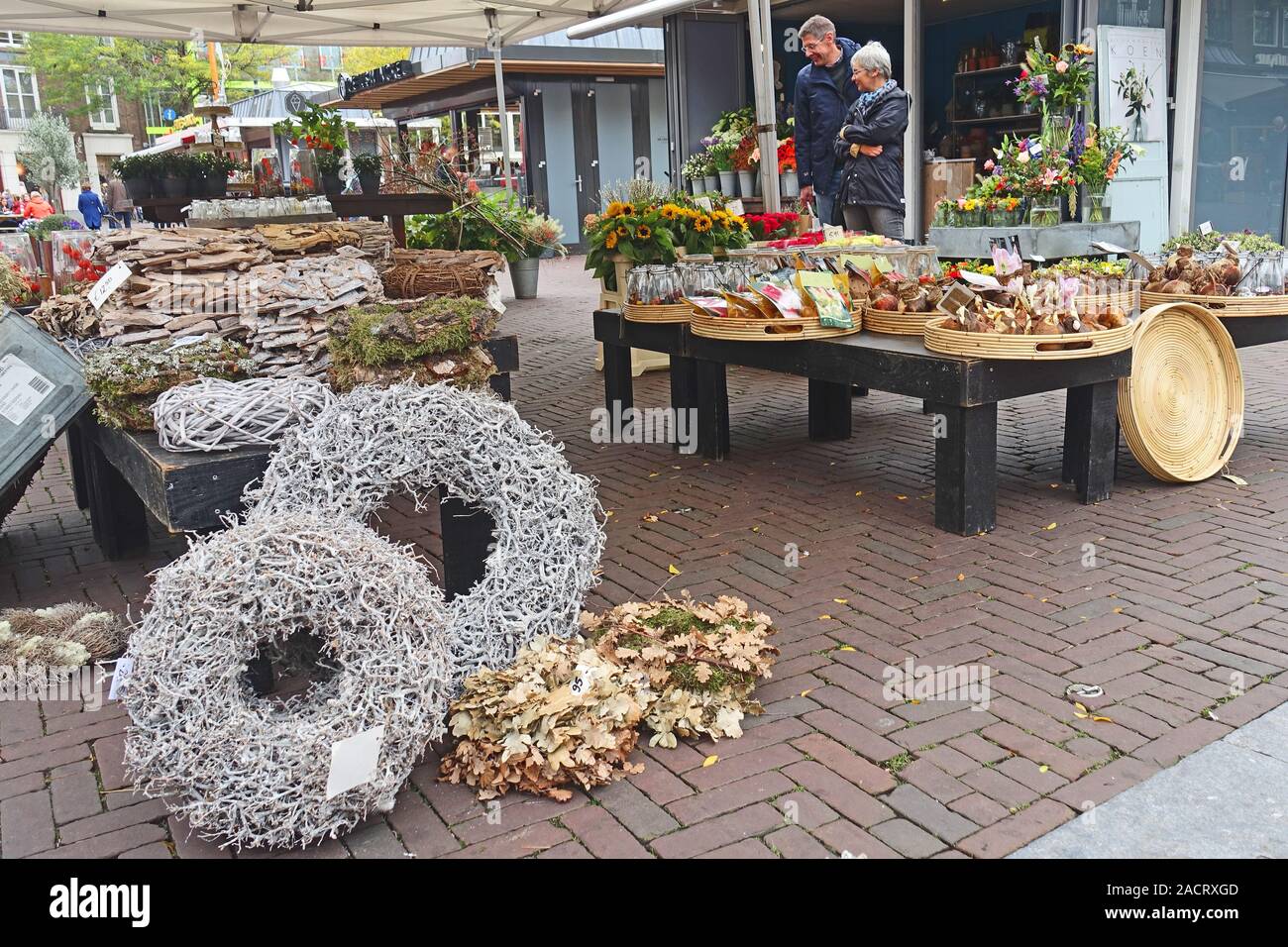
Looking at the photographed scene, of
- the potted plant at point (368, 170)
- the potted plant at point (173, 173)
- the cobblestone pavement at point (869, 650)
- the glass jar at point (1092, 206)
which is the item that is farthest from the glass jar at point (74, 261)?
the glass jar at point (1092, 206)

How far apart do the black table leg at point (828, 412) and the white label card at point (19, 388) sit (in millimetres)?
3874

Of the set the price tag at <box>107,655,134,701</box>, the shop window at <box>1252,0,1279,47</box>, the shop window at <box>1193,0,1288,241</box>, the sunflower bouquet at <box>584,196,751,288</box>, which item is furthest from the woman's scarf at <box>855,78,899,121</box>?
the price tag at <box>107,655,134,701</box>

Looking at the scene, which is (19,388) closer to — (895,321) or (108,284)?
(108,284)

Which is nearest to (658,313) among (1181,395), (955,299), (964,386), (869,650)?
(955,299)

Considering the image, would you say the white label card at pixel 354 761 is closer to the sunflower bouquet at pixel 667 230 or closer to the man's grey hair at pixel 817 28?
the sunflower bouquet at pixel 667 230

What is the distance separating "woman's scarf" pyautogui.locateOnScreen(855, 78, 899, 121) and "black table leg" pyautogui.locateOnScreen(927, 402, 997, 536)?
4015 mm

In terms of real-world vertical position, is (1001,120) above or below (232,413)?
above

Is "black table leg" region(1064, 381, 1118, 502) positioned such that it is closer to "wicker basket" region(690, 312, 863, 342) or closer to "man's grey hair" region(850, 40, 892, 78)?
"wicker basket" region(690, 312, 863, 342)

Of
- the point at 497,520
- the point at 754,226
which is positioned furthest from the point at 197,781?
the point at 754,226

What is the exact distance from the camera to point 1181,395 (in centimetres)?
501

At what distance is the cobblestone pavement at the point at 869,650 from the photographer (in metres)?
2.61

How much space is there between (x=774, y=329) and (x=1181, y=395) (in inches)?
74.9

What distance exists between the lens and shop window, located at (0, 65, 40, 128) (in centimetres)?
4322

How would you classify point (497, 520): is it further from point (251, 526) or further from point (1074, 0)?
point (1074, 0)
